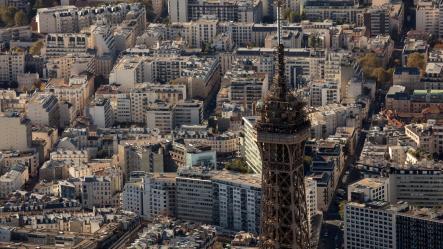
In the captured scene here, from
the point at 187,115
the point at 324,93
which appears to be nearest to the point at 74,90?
the point at 187,115

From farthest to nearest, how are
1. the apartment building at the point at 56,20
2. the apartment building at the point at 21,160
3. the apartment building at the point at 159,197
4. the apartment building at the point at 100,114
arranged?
the apartment building at the point at 56,20 → the apartment building at the point at 100,114 → the apartment building at the point at 21,160 → the apartment building at the point at 159,197

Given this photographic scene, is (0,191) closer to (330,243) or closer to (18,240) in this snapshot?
(18,240)

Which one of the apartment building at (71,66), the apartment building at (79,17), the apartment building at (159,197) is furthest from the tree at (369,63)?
the apartment building at (159,197)

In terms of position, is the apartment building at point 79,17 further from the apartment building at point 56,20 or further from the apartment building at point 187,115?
the apartment building at point 187,115

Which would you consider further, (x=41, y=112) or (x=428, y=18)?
(x=428, y=18)

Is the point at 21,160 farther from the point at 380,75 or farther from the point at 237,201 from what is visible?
the point at 380,75

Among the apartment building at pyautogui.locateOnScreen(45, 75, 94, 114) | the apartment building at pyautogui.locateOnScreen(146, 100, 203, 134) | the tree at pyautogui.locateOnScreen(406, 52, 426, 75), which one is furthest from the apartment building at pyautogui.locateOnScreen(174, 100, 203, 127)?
the tree at pyautogui.locateOnScreen(406, 52, 426, 75)

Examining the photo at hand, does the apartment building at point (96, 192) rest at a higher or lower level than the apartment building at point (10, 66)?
lower
